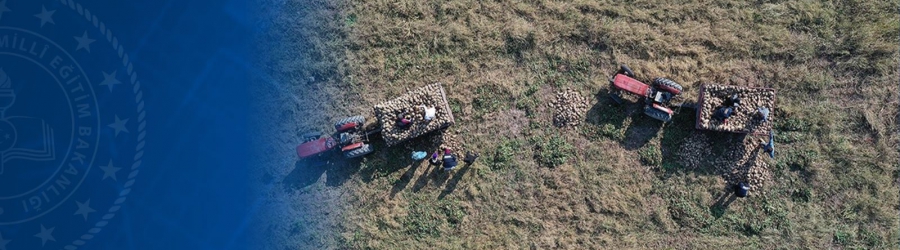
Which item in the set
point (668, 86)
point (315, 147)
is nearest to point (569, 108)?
point (668, 86)

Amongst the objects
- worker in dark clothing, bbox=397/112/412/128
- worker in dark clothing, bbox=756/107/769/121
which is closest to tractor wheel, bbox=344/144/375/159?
worker in dark clothing, bbox=397/112/412/128

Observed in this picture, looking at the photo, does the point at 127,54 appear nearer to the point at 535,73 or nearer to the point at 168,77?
the point at 168,77

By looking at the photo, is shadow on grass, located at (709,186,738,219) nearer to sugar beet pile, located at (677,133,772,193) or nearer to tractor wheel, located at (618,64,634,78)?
sugar beet pile, located at (677,133,772,193)

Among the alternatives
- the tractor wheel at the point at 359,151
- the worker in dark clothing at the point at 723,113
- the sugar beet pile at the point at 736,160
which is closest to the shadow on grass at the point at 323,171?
the tractor wheel at the point at 359,151

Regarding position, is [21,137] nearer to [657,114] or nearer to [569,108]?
[569,108]

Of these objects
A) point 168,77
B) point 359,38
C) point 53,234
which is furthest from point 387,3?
point 53,234

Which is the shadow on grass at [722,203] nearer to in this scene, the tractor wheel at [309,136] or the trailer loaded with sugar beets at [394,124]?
the trailer loaded with sugar beets at [394,124]

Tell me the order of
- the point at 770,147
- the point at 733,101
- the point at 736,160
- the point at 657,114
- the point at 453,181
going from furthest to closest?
the point at 453,181, the point at 736,160, the point at 657,114, the point at 770,147, the point at 733,101
